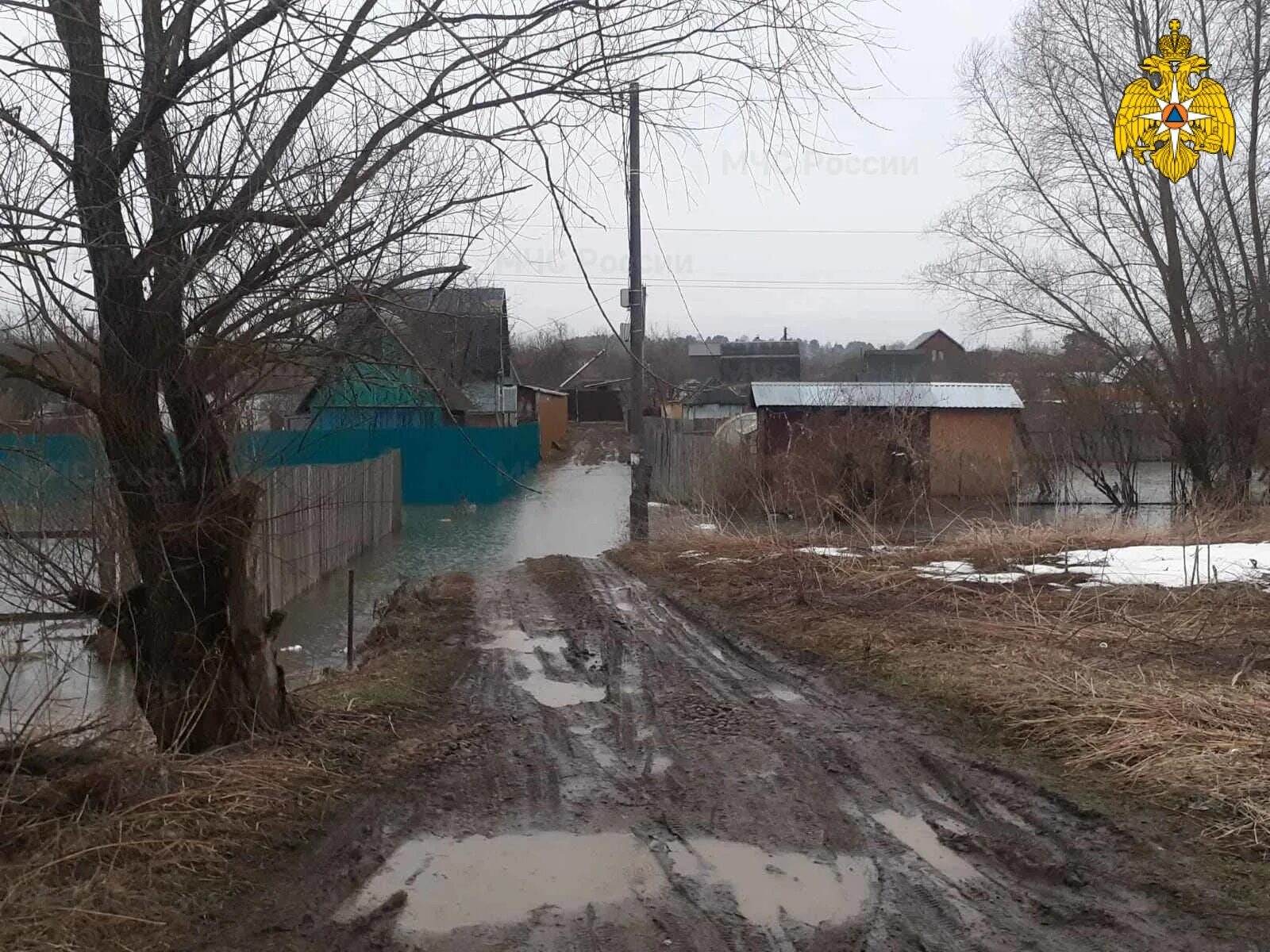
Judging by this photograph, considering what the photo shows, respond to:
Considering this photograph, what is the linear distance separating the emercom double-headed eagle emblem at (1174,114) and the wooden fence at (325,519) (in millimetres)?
15969

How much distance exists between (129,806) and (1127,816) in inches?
162

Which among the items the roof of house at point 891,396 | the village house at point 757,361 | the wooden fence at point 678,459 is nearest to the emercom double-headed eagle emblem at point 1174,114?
the roof of house at point 891,396

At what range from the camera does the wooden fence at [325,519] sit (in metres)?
12.2

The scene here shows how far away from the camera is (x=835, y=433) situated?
2064 centimetres

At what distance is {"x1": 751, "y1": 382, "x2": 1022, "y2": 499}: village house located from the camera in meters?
20.0

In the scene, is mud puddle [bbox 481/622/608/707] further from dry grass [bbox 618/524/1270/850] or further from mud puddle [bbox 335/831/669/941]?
mud puddle [bbox 335/831/669/941]

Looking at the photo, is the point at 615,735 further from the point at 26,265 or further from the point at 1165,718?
the point at 26,265

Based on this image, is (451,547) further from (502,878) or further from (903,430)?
(502,878)

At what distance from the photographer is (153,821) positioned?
427 centimetres

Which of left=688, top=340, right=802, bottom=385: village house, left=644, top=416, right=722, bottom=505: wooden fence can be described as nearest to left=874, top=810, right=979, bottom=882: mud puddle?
left=644, top=416, right=722, bottom=505: wooden fence

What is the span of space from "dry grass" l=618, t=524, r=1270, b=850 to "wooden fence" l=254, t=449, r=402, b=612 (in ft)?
14.0

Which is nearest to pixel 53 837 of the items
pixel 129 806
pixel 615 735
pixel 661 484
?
pixel 129 806

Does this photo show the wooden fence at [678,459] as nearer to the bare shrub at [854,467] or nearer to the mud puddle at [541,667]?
the bare shrub at [854,467]

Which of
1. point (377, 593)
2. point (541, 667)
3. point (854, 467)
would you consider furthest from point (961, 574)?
point (854, 467)
